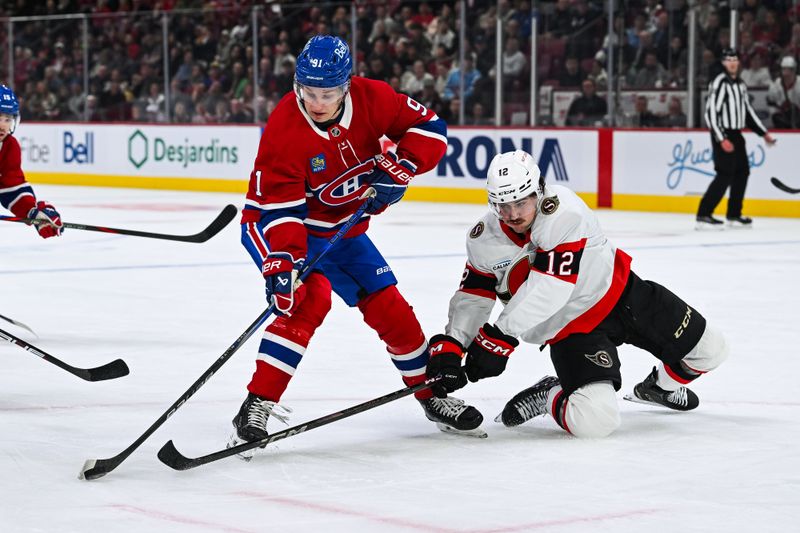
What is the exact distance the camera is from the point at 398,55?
43.0ft

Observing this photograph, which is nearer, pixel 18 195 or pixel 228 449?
pixel 228 449

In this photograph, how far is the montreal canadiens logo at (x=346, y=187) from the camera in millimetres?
3582

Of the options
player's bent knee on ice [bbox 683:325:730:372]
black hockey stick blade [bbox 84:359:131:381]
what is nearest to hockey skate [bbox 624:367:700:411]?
player's bent knee on ice [bbox 683:325:730:372]

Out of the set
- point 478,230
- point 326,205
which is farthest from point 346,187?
point 478,230

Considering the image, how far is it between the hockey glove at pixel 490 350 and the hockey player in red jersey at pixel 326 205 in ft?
0.60

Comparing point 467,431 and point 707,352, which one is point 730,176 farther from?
point 467,431

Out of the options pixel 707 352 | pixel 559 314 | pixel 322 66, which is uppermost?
pixel 322 66

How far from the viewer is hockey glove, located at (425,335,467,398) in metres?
3.43

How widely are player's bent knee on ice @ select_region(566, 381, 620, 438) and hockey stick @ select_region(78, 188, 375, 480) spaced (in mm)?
704

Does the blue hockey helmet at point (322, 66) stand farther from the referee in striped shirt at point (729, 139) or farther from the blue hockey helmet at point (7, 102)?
the referee in striped shirt at point (729, 139)

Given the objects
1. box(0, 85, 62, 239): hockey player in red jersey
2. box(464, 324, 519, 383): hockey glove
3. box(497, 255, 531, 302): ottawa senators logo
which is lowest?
box(464, 324, 519, 383): hockey glove

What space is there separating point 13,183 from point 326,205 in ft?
6.50

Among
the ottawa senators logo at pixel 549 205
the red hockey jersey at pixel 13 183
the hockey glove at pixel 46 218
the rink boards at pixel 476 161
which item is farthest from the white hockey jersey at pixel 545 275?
the rink boards at pixel 476 161

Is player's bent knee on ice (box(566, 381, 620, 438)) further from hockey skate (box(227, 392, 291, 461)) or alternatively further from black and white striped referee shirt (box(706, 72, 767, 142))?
black and white striped referee shirt (box(706, 72, 767, 142))
